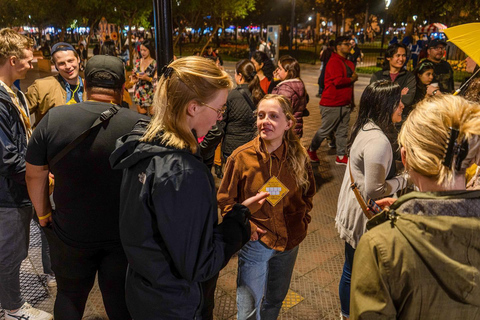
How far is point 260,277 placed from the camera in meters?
2.47

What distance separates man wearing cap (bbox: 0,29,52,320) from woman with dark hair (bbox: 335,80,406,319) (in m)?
2.29

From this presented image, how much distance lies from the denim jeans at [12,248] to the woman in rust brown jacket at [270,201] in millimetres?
1483

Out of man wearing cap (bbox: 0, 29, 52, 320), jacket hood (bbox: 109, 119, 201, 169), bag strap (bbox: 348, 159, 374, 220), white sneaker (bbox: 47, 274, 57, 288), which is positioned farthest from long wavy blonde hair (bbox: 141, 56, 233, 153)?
white sneaker (bbox: 47, 274, 57, 288)

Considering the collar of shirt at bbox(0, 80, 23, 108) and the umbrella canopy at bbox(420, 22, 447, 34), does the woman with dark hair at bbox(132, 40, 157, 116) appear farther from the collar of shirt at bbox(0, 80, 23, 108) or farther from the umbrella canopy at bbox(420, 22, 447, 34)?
the umbrella canopy at bbox(420, 22, 447, 34)

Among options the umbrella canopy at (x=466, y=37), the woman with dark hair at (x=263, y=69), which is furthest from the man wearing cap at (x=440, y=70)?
the umbrella canopy at (x=466, y=37)

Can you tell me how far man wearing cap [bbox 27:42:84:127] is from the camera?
3.56 m

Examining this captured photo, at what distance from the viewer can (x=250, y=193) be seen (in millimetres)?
2482

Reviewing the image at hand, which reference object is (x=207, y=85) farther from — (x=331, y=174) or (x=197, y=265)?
(x=331, y=174)

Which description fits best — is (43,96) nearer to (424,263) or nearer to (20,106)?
(20,106)

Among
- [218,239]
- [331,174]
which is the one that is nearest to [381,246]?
[218,239]

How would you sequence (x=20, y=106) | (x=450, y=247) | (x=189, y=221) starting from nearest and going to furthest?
(x=450, y=247)
(x=189, y=221)
(x=20, y=106)

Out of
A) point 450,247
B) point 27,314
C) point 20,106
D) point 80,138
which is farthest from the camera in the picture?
point 27,314

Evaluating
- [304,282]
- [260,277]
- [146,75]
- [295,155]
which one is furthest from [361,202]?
[146,75]

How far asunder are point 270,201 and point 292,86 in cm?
334
